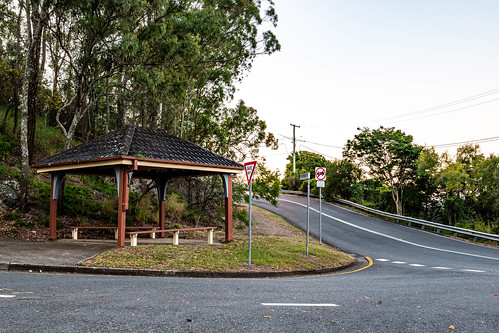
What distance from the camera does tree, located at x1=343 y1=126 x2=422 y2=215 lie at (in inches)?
1267

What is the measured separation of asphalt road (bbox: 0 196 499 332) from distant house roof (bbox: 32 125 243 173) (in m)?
4.45

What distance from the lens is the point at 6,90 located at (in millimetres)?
23562

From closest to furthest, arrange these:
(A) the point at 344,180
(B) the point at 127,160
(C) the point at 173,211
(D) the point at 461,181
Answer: (B) the point at 127,160, (C) the point at 173,211, (D) the point at 461,181, (A) the point at 344,180

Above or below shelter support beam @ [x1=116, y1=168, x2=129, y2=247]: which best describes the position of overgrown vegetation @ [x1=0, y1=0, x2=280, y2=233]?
above

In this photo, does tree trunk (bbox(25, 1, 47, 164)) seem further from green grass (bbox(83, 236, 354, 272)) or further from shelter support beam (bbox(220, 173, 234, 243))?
green grass (bbox(83, 236, 354, 272))

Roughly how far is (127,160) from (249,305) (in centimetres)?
704

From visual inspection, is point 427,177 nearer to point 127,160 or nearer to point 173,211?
point 173,211

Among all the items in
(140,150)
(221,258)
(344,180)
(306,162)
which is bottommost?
(221,258)

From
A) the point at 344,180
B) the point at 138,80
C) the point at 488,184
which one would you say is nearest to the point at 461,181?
the point at 488,184

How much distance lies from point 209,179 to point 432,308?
17925mm

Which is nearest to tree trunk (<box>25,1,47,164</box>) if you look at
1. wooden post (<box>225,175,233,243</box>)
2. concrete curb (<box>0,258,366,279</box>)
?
wooden post (<box>225,175,233,243</box>)

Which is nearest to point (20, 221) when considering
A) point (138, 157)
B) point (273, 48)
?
point (138, 157)

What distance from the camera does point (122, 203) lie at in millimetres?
11539

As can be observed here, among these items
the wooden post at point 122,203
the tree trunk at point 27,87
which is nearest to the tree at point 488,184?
the wooden post at point 122,203
